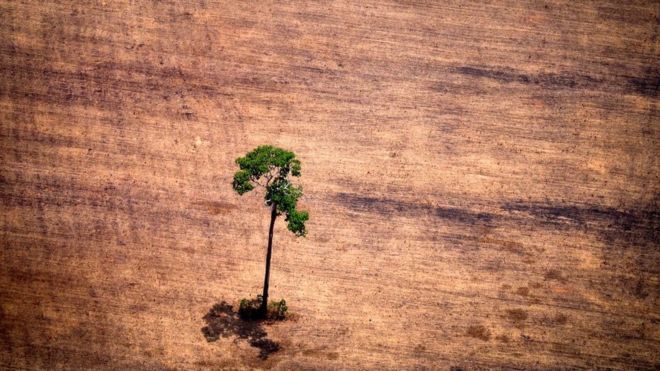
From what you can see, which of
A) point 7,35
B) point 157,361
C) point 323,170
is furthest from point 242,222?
point 7,35

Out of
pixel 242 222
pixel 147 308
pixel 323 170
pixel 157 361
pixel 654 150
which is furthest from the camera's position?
pixel 654 150

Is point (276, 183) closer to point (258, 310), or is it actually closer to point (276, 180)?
point (276, 180)

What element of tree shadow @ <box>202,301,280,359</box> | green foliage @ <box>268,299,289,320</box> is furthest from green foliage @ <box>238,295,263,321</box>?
green foliage @ <box>268,299,289,320</box>

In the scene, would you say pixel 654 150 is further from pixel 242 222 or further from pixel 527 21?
pixel 242 222

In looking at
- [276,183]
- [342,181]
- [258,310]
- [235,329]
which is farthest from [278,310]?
[342,181]

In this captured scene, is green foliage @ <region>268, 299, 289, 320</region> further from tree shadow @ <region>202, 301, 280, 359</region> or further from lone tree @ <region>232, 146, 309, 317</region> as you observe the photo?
lone tree @ <region>232, 146, 309, 317</region>

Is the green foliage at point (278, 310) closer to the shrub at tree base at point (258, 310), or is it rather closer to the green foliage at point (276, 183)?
the shrub at tree base at point (258, 310)
